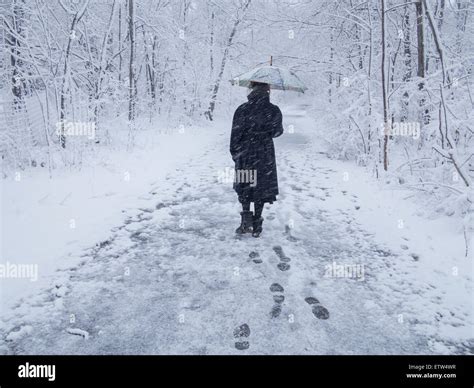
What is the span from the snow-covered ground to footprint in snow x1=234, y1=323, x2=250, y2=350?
0.02 metres

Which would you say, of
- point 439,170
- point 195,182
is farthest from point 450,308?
point 195,182

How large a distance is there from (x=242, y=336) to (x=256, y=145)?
2.79m

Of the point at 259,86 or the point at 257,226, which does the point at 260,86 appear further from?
the point at 257,226

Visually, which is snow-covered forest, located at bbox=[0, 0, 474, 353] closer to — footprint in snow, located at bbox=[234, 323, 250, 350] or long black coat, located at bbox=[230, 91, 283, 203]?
footprint in snow, located at bbox=[234, 323, 250, 350]

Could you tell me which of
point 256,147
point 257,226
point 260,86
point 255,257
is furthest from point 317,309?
point 260,86

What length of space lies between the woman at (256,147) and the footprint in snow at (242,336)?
2182 mm

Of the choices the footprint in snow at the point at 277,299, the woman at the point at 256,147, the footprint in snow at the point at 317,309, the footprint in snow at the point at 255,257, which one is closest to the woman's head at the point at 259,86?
the woman at the point at 256,147

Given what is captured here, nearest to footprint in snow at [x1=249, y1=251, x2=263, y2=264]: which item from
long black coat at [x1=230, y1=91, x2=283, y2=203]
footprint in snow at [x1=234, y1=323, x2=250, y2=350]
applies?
long black coat at [x1=230, y1=91, x2=283, y2=203]

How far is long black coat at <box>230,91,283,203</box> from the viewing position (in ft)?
16.5

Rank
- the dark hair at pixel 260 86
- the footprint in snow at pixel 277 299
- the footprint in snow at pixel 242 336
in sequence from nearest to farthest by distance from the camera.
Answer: the footprint in snow at pixel 242 336, the footprint in snow at pixel 277 299, the dark hair at pixel 260 86

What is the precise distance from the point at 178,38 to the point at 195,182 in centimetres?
1164

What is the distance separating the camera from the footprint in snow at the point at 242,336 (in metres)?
2.99

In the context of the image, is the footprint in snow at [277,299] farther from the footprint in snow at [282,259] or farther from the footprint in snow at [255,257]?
the footprint in snow at [255,257]

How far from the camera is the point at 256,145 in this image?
516 centimetres
